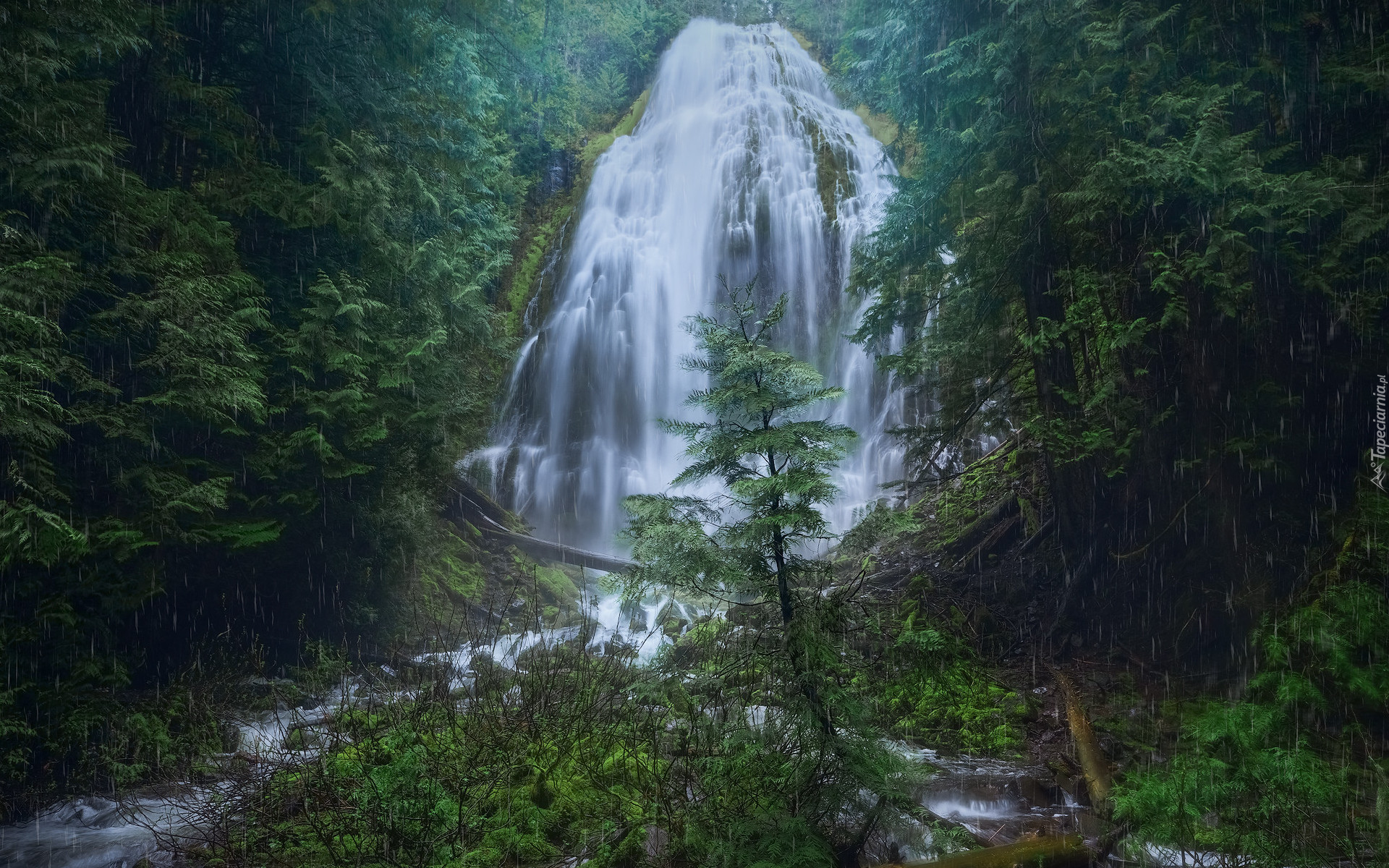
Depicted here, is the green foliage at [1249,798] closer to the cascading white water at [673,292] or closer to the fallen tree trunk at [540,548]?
the cascading white water at [673,292]

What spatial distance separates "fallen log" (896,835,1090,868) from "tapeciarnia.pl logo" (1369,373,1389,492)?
178 inches

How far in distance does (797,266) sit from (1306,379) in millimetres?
14860

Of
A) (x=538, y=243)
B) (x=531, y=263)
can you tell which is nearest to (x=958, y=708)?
(x=531, y=263)

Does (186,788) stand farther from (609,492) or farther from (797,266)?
(797,266)

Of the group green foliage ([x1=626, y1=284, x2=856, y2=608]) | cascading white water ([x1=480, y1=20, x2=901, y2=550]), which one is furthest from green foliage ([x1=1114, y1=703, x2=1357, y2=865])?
cascading white water ([x1=480, y1=20, x2=901, y2=550])

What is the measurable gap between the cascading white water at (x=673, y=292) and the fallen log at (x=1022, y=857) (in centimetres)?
1136

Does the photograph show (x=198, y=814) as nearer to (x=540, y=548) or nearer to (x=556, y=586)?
(x=556, y=586)

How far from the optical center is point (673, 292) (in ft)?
72.5

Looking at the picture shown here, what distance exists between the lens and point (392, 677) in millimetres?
9758

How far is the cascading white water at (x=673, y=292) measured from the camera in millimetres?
19062

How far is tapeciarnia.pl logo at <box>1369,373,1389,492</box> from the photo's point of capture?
6562mm

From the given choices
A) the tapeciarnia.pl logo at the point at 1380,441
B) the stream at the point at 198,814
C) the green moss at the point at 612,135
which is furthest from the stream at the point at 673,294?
the tapeciarnia.pl logo at the point at 1380,441

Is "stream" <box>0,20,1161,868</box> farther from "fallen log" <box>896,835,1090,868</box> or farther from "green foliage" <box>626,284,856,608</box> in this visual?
"green foliage" <box>626,284,856,608</box>

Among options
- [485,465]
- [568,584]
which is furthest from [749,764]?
[485,465]
